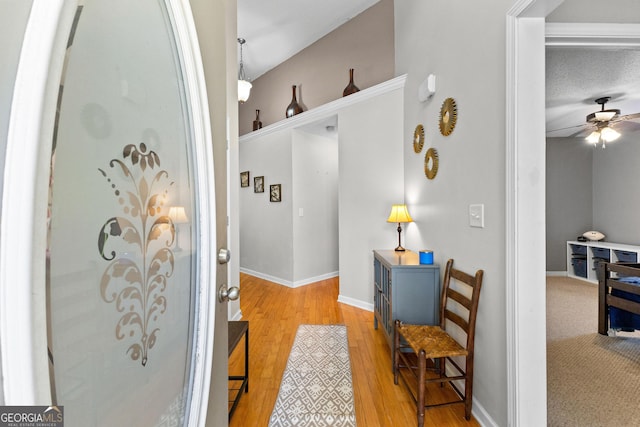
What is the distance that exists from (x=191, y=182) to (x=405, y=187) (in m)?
2.61

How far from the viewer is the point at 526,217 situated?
1286 millimetres

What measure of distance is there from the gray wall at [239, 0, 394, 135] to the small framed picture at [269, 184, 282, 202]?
1.25 meters

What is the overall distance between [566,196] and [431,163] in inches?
175

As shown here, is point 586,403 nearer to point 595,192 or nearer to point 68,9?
point 68,9

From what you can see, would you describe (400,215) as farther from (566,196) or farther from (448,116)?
(566,196)

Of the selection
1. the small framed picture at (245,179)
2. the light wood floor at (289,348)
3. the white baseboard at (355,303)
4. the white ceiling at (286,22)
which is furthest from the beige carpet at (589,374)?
the small framed picture at (245,179)

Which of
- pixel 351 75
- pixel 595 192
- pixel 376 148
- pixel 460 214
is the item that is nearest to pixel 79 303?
pixel 460 214

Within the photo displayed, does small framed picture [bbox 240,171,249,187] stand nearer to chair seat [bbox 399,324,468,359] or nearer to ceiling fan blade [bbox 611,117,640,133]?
chair seat [bbox 399,324,468,359]

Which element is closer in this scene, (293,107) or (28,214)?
(28,214)

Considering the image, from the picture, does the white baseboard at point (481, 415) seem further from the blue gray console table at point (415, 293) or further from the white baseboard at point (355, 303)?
the white baseboard at point (355, 303)

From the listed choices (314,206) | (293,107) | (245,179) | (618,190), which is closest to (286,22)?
(293,107)

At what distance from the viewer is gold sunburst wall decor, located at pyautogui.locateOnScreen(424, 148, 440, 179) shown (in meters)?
2.19

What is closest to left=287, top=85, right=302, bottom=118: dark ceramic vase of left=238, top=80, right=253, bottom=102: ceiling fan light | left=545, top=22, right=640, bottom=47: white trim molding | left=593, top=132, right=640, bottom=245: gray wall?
left=238, top=80, right=253, bottom=102: ceiling fan light

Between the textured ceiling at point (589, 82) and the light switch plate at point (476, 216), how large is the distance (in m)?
1.13
